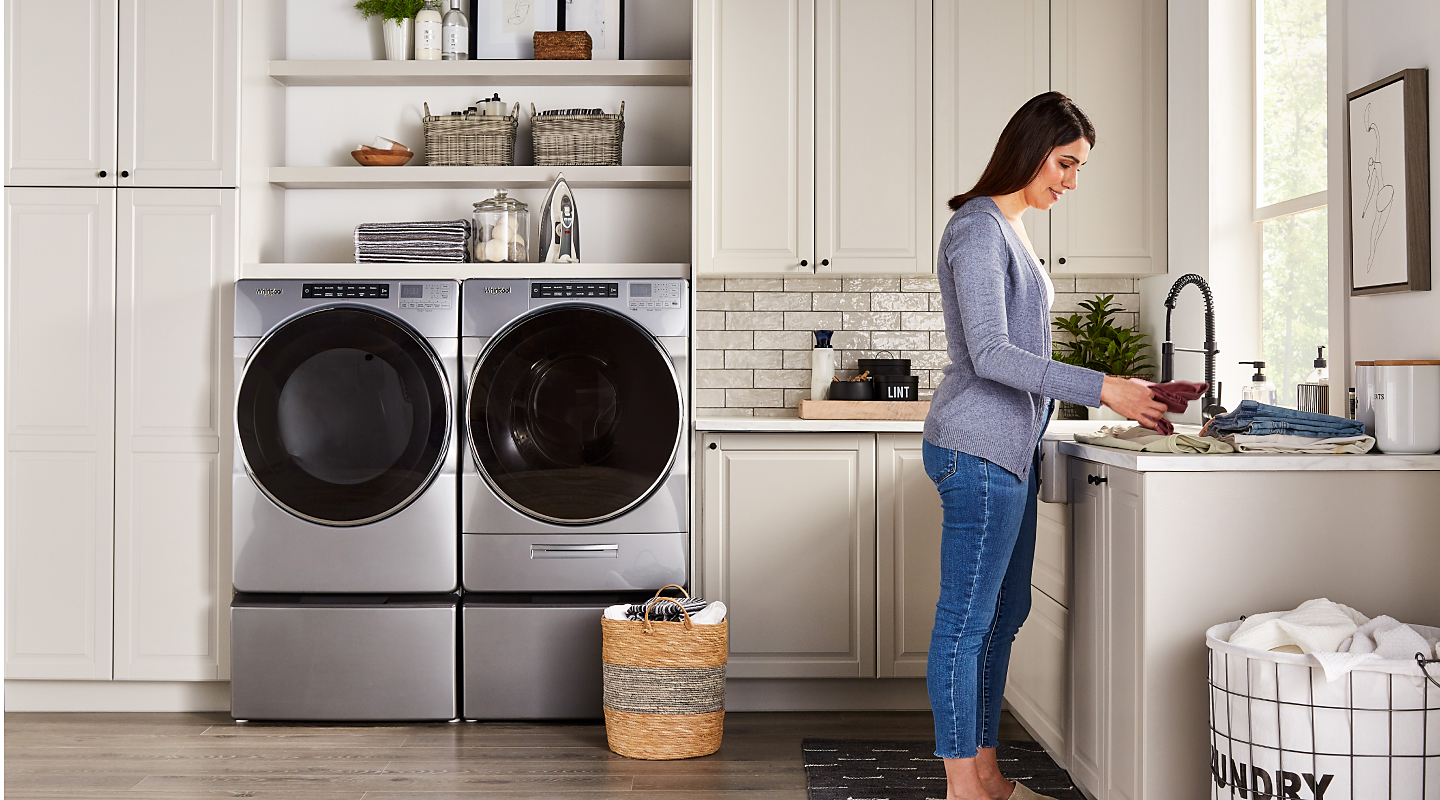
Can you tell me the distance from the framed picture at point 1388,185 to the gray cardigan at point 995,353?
0.62m

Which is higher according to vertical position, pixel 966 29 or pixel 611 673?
pixel 966 29

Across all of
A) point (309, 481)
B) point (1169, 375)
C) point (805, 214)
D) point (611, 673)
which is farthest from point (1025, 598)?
point (309, 481)

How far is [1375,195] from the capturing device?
1.95m

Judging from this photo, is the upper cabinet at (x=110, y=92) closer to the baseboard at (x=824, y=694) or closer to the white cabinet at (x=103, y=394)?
the white cabinet at (x=103, y=394)

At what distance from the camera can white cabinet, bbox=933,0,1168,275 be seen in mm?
3002

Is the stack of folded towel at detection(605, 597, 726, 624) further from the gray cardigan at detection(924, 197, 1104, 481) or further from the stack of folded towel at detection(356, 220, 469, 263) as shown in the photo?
the stack of folded towel at detection(356, 220, 469, 263)

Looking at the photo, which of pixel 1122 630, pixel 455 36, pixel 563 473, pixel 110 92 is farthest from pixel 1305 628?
pixel 110 92

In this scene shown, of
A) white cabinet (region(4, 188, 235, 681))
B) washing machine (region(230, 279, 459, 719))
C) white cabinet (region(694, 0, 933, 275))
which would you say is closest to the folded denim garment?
white cabinet (region(694, 0, 933, 275))

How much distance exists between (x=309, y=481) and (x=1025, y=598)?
1871 millimetres

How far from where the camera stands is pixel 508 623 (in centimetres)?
278

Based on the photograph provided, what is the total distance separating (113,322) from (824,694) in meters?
2.24

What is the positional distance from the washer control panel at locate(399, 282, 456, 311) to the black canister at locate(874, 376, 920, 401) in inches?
49.2

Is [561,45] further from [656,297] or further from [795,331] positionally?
[795,331]

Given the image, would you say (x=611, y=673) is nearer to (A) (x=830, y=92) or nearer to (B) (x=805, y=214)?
(B) (x=805, y=214)
